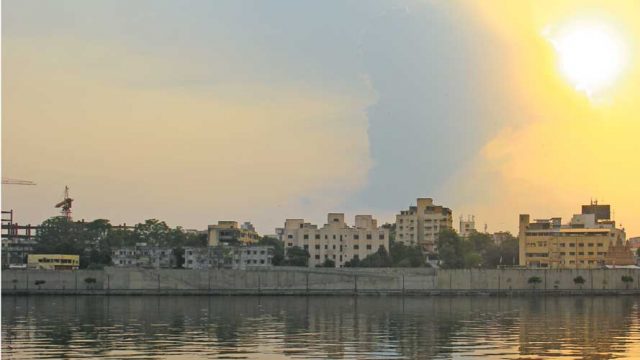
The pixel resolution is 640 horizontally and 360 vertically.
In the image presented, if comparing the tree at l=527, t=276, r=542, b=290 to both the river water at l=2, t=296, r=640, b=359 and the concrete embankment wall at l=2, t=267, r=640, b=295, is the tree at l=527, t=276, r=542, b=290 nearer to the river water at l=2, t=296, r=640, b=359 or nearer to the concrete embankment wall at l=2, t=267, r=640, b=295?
the concrete embankment wall at l=2, t=267, r=640, b=295

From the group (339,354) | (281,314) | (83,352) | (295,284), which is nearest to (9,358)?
(83,352)

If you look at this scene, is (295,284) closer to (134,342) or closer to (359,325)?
(359,325)

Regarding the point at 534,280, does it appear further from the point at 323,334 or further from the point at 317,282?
the point at 323,334

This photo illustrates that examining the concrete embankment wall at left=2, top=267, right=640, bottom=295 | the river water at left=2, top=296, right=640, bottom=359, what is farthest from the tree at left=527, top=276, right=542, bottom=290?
the river water at left=2, top=296, right=640, bottom=359

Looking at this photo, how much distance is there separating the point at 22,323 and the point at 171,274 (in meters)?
87.9

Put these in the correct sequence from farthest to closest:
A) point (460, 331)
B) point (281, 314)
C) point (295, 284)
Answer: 1. point (295, 284)
2. point (281, 314)
3. point (460, 331)

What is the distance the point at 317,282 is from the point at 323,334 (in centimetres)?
10077

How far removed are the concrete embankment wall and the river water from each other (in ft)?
205

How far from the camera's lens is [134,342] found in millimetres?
63531

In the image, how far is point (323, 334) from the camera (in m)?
71.7

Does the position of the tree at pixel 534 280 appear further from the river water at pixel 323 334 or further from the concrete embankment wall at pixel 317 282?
the river water at pixel 323 334

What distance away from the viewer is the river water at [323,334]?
56.1m

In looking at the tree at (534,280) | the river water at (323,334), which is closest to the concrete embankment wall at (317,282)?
the tree at (534,280)

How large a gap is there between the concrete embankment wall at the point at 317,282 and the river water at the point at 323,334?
205 ft
